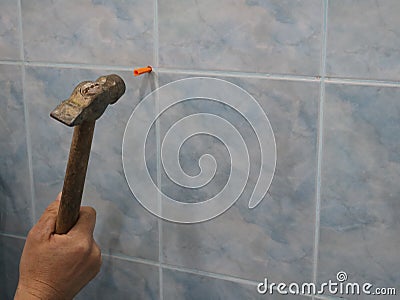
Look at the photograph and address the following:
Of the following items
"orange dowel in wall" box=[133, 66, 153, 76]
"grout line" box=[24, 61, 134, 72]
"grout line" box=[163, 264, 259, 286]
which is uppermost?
"grout line" box=[24, 61, 134, 72]

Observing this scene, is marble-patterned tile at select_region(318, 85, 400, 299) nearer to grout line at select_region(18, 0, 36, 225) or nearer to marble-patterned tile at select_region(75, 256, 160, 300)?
marble-patterned tile at select_region(75, 256, 160, 300)

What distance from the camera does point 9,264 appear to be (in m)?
1.26

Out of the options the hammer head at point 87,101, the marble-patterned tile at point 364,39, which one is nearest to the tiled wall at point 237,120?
the marble-patterned tile at point 364,39

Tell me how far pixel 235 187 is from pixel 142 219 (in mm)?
187

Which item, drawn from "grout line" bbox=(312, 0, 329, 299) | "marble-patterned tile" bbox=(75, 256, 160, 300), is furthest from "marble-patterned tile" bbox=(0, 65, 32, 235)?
"grout line" bbox=(312, 0, 329, 299)

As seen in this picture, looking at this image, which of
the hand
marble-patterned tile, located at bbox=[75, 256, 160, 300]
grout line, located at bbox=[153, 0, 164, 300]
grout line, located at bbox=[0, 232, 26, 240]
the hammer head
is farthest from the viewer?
grout line, located at bbox=[0, 232, 26, 240]

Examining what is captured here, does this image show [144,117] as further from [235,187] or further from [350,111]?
[350,111]

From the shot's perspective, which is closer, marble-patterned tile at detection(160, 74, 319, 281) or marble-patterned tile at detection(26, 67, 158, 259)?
marble-patterned tile at detection(160, 74, 319, 281)

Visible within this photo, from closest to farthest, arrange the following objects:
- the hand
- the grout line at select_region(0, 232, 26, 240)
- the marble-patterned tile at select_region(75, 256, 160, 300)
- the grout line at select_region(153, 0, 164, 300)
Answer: the hand → the grout line at select_region(153, 0, 164, 300) → the marble-patterned tile at select_region(75, 256, 160, 300) → the grout line at select_region(0, 232, 26, 240)

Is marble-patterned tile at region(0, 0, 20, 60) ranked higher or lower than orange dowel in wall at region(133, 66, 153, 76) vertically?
higher

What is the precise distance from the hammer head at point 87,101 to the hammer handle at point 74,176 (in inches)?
1.4

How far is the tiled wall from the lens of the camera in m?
0.87

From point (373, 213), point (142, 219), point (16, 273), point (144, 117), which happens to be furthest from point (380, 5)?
point (16, 273)

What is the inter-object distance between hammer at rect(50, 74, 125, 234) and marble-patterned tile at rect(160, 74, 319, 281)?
0.53ft
